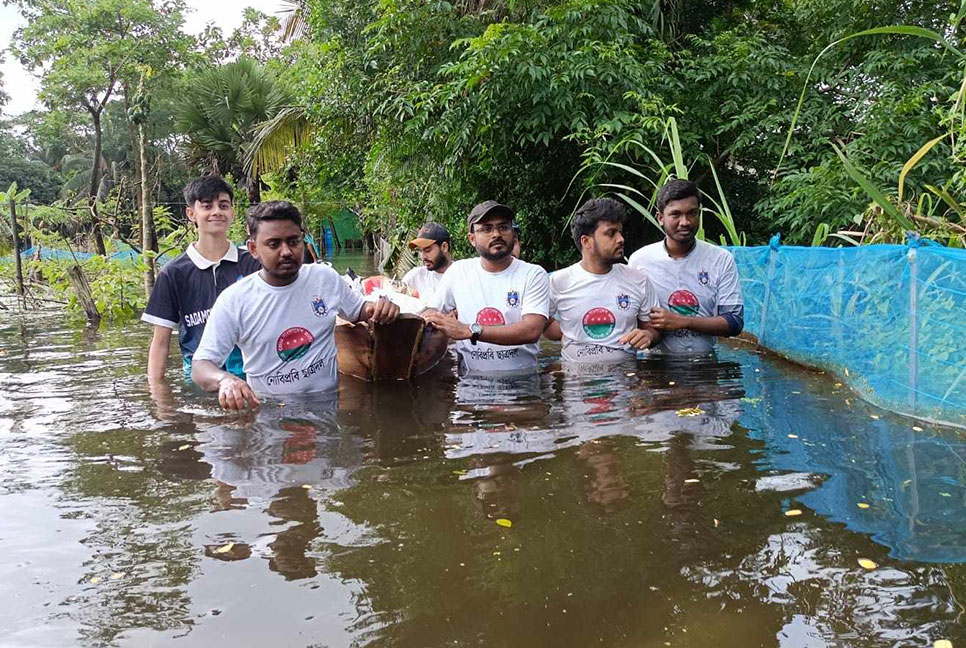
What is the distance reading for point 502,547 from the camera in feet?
10.1

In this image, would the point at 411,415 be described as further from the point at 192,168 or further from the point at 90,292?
the point at 192,168

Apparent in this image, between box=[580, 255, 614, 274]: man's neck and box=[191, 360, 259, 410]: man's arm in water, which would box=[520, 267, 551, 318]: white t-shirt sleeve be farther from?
box=[191, 360, 259, 410]: man's arm in water

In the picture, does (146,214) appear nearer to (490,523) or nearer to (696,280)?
(696,280)

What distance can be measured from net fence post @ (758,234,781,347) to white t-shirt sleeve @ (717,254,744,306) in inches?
75.5

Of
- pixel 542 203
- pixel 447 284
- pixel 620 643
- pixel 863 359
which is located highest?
pixel 542 203

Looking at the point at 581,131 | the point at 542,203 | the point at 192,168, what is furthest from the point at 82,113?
the point at 581,131

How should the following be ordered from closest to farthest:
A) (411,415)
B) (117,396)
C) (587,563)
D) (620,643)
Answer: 1. (620,643)
2. (587,563)
3. (411,415)
4. (117,396)

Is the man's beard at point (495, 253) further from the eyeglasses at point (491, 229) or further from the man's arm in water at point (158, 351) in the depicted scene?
the man's arm in water at point (158, 351)

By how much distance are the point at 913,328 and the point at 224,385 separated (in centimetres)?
405

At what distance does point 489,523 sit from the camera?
3334 millimetres

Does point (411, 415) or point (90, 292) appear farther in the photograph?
point (90, 292)

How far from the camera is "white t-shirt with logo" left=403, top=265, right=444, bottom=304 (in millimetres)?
7805

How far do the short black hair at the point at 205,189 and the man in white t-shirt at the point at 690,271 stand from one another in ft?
9.86

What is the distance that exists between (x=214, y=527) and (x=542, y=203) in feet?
39.1
